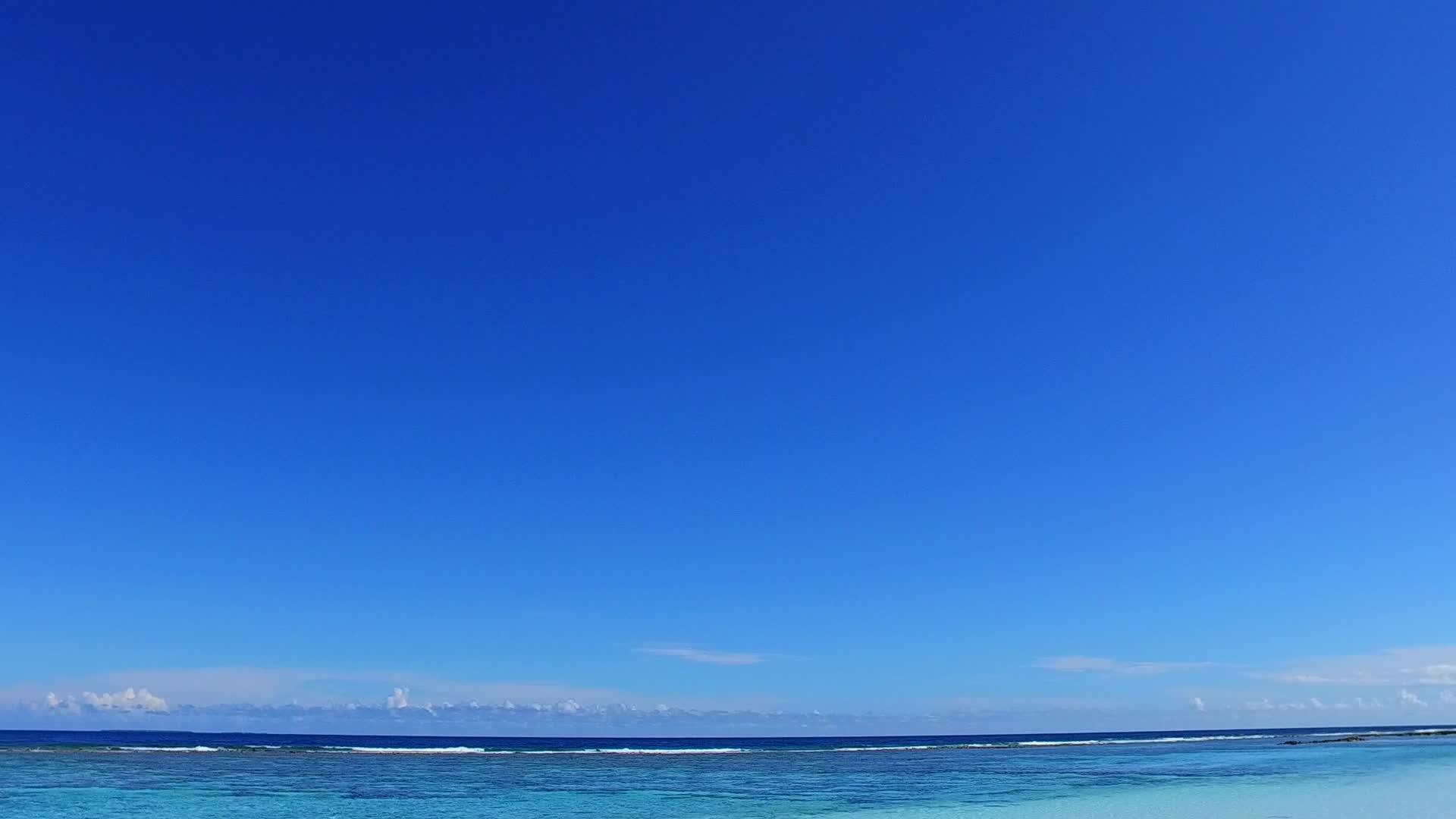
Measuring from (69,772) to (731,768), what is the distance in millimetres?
27085

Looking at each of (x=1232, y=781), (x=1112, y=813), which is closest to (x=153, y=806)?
(x=1112, y=813)

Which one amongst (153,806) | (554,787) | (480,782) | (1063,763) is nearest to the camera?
(153,806)

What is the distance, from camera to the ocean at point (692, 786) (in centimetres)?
2428

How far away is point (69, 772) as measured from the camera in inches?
1326

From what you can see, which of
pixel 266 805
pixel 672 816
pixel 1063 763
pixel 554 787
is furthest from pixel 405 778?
pixel 1063 763

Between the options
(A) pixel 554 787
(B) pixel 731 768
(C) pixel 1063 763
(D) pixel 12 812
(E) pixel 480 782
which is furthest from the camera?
(C) pixel 1063 763

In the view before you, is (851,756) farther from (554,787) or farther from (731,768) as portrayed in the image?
(554,787)

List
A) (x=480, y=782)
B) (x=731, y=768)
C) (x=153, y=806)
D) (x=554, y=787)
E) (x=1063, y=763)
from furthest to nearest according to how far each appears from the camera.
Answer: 1. (x=1063, y=763)
2. (x=731, y=768)
3. (x=480, y=782)
4. (x=554, y=787)
5. (x=153, y=806)

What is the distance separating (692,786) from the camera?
3300 centimetres

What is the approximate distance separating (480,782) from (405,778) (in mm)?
3491

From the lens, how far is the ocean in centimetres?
2428

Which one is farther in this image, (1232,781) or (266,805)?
(1232,781)

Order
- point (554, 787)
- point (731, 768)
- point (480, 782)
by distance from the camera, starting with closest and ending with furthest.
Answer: point (554, 787) → point (480, 782) → point (731, 768)

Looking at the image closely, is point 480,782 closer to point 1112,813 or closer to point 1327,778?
point 1112,813
